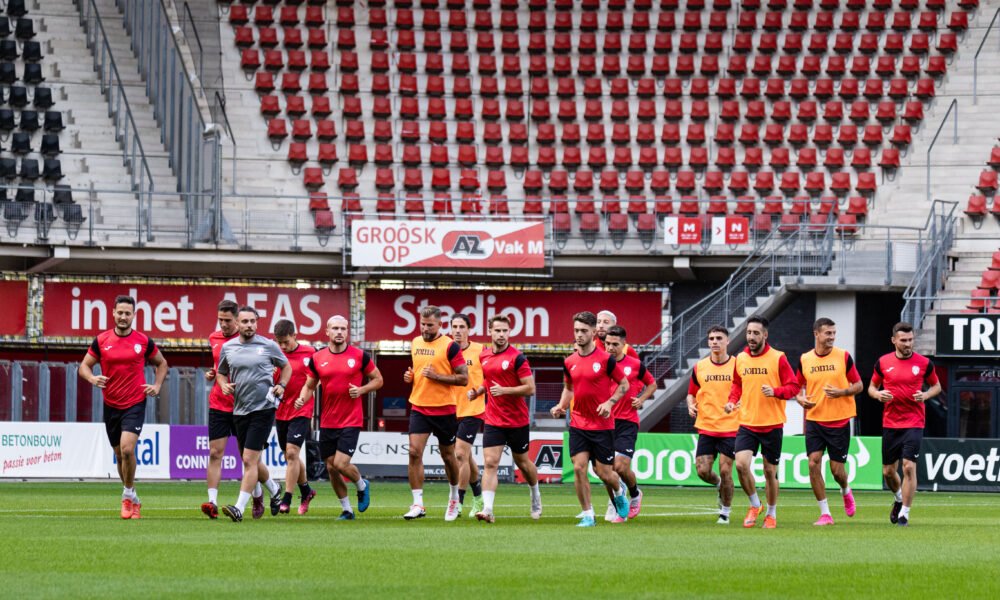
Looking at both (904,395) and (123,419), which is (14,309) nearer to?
(123,419)

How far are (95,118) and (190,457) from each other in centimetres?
1263

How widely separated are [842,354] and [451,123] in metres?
24.4

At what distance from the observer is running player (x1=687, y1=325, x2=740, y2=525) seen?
17.8 metres

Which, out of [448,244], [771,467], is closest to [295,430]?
[771,467]

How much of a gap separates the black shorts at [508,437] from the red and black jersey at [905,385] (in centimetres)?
399

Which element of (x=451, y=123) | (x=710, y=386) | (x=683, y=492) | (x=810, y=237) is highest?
(x=451, y=123)

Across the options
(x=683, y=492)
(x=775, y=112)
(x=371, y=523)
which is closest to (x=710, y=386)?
(x=371, y=523)

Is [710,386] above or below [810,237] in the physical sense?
below

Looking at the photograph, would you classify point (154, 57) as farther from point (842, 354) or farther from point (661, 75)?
point (842, 354)

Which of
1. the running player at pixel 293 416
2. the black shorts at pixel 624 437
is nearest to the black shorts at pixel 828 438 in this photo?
the black shorts at pixel 624 437

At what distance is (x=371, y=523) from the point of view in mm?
16344

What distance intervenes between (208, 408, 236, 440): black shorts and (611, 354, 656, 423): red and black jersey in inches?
166

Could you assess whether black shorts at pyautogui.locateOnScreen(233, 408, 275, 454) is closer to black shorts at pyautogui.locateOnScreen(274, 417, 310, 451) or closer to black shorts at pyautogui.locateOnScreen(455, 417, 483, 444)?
black shorts at pyautogui.locateOnScreen(274, 417, 310, 451)

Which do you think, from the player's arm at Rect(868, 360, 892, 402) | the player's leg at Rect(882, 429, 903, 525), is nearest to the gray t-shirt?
the player's arm at Rect(868, 360, 892, 402)
